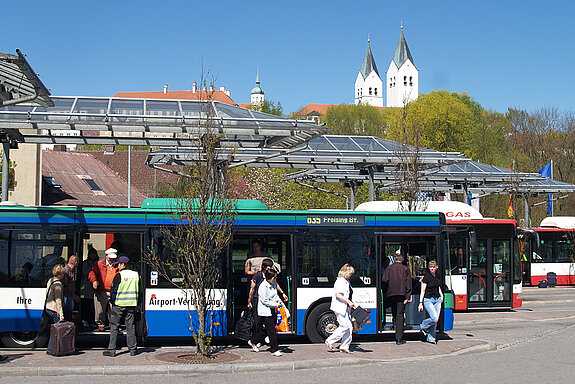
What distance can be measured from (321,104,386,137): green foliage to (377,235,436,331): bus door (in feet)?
248

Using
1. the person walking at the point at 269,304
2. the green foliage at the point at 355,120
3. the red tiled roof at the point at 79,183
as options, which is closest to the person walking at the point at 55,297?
the person walking at the point at 269,304

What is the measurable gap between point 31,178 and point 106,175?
1885 cm

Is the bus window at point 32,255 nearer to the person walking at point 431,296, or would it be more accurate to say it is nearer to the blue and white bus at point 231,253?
the blue and white bus at point 231,253

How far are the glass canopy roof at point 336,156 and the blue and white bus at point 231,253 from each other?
8541mm

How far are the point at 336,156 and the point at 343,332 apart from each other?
1164cm

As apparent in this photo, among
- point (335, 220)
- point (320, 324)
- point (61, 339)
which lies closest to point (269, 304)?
point (320, 324)

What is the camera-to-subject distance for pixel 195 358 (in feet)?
42.2

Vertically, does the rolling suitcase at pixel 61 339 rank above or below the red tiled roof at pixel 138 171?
below

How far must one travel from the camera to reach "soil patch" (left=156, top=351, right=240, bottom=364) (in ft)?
41.4

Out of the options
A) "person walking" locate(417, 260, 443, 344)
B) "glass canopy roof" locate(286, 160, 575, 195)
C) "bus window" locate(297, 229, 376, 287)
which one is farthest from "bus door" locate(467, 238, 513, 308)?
"bus window" locate(297, 229, 376, 287)

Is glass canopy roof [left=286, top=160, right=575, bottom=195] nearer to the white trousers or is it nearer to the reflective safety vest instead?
the white trousers

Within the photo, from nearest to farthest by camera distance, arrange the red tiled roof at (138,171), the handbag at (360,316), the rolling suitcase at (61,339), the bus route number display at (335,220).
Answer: the rolling suitcase at (61,339) → the handbag at (360,316) → the bus route number display at (335,220) → the red tiled roof at (138,171)

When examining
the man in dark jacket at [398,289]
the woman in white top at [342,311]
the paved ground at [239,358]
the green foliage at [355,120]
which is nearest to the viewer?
the paved ground at [239,358]

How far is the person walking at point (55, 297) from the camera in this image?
13.2 meters
